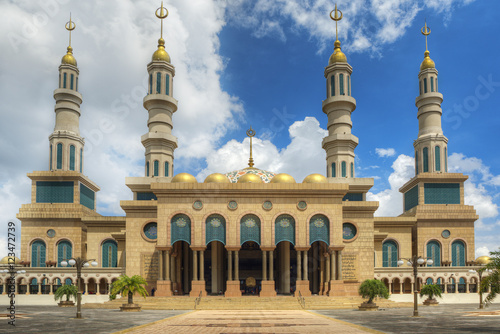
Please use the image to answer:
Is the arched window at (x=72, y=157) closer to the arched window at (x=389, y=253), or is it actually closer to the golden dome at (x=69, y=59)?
the golden dome at (x=69, y=59)

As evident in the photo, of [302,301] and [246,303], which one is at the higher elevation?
[302,301]

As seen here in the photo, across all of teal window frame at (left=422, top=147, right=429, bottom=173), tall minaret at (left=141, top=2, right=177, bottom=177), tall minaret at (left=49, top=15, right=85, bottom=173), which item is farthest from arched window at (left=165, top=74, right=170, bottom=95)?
teal window frame at (left=422, top=147, right=429, bottom=173)

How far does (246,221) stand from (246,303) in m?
8.35

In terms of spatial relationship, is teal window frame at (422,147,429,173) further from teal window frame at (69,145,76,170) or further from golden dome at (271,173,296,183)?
teal window frame at (69,145,76,170)

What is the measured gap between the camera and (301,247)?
50375 millimetres

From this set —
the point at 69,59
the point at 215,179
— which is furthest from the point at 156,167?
the point at 69,59

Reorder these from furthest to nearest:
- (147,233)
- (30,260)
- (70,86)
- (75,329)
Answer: (70,86), (30,260), (147,233), (75,329)

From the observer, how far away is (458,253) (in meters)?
59.7

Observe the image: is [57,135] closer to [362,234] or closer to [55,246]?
[55,246]

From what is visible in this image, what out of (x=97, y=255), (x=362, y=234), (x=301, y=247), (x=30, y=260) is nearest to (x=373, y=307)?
(x=301, y=247)

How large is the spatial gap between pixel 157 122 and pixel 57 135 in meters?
11.1

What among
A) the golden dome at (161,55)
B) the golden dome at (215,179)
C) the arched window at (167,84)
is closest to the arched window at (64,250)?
the golden dome at (215,179)

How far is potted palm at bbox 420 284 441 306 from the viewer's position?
45.7m

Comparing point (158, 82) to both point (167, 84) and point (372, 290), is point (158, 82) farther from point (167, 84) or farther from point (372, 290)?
point (372, 290)
